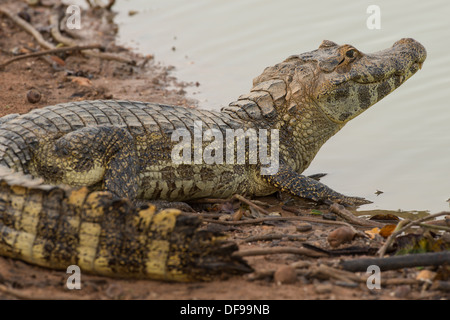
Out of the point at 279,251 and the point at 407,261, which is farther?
the point at 279,251

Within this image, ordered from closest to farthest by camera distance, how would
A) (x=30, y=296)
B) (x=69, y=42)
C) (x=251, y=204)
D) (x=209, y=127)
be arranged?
(x=30, y=296) → (x=251, y=204) → (x=209, y=127) → (x=69, y=42)

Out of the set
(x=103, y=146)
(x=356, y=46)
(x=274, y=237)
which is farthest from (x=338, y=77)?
(x=356, y=46)

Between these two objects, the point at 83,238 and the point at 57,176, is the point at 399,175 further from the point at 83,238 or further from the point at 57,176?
the point at 83,238

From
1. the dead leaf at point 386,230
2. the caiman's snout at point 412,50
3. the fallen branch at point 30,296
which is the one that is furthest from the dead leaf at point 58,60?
the fallen branch at point 30,296

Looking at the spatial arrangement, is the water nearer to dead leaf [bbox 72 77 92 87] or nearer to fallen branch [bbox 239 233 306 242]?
dead leaf [bbox 72 77 92 87]

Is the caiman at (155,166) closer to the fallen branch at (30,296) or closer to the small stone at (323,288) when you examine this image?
the fallen branch at (30,296)

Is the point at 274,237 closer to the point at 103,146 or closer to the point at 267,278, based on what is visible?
the point at 267,278

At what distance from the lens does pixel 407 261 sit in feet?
11.0

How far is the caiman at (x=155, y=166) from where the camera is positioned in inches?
128

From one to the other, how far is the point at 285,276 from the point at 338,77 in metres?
2.81

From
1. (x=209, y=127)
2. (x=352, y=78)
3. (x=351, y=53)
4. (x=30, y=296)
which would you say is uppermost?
(x=351, y=53)

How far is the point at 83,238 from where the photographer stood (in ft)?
10.9

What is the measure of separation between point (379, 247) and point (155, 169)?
1842 mm

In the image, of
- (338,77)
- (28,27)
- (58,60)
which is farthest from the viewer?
(28,27)
